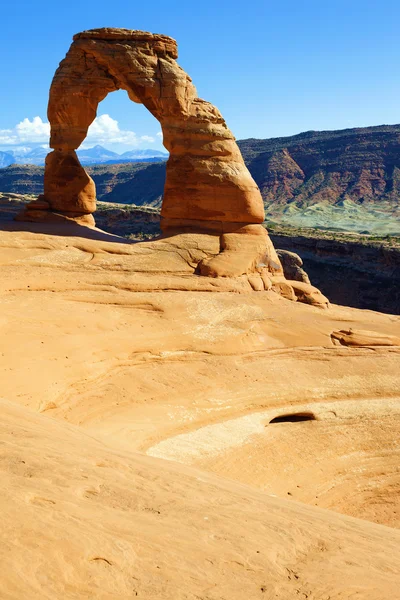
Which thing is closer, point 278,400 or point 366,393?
point 278,400

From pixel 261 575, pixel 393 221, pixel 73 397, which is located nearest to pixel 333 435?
pixel 73 397

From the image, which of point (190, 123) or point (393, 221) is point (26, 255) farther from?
point (393, 221)

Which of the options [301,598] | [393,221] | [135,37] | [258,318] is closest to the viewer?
[301,598]

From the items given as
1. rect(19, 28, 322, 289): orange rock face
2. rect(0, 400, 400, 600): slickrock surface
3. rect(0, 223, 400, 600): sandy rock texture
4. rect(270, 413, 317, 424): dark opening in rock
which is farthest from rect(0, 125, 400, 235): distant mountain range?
rect(0, 400, 400, 600): slickrock surface

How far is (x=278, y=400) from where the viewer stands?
12781 millimetres

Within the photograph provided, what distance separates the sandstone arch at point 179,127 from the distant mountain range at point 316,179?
2700 inches

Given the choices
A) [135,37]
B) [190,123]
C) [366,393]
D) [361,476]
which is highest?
[135,37]

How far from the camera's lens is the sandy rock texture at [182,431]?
4.62 m

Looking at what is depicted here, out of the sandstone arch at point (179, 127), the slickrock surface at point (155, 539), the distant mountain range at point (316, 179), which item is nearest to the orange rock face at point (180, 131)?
the sandstone arch at point (179, 127)

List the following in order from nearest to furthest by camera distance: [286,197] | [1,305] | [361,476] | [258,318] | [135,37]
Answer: [361,476], [1,305], [258,318], [135,37], [286,197]

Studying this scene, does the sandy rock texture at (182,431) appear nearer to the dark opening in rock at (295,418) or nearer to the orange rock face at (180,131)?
the dark opening in rock at (295,418)

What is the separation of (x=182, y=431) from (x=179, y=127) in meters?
9.94

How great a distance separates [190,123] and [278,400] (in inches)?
351

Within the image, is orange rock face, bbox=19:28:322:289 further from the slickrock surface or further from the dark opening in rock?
the slickrock surface
